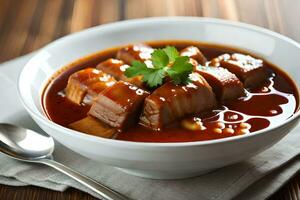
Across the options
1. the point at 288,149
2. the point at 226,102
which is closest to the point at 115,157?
the point at 226,102

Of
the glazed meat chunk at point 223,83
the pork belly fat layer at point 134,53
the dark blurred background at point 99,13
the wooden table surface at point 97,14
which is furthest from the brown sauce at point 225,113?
the dark blurred background at point 99,13

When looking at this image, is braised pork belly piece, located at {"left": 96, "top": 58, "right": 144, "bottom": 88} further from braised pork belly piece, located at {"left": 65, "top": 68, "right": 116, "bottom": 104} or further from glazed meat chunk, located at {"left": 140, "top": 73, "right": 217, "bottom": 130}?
glazed meat chunk, located at {"left": 140, "top": 73, "right": 217, "bottom": 130}

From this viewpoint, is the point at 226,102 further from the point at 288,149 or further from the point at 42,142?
the point at 42,142

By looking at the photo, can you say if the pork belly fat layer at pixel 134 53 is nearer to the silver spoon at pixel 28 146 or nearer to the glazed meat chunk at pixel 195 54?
the glazed meat chunk at pixel 195 54

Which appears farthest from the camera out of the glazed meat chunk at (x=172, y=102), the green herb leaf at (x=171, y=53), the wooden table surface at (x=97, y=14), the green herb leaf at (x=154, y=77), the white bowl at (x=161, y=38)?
the wooden table surface at (x=97, y=14)

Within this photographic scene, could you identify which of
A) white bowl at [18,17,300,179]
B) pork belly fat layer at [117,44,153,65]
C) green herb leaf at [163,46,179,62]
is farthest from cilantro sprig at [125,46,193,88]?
white bowl at [18,17,300,179]
